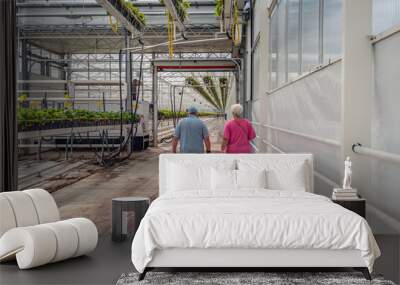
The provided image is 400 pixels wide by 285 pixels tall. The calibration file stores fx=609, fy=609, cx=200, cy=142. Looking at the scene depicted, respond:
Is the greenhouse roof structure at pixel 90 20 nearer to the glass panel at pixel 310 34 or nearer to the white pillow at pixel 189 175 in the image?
the glass panel at pixel 310 34

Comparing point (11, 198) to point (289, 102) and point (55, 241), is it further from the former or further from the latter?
point (289, 102)

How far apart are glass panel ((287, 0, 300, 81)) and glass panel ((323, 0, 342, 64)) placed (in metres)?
1.87

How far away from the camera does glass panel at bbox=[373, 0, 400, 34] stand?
3986 mm

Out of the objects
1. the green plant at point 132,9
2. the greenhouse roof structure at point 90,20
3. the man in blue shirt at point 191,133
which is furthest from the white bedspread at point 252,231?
the greenhouse roof structure at point 90,20

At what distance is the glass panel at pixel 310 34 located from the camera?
6.61 metres

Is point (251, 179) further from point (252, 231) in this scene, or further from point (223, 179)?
point (252, 231)

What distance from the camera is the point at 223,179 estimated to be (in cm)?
527

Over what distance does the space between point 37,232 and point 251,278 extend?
154cm

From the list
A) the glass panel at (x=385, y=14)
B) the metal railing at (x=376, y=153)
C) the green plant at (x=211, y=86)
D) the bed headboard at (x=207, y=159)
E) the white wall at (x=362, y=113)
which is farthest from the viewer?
the green plant at (x=211, y=86)

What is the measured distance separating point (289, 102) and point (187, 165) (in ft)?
11.4

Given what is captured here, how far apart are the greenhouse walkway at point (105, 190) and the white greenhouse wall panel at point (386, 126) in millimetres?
2813

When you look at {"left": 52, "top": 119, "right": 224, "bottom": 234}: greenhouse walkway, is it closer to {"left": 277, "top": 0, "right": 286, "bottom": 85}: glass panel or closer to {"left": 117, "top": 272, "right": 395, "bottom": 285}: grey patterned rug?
{"left": 117, "top": 272, "right": 395, "bottom": 285}: grey patterned rug

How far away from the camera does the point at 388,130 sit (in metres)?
4.23

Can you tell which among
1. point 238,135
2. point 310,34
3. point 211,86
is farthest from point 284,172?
point 211,86
